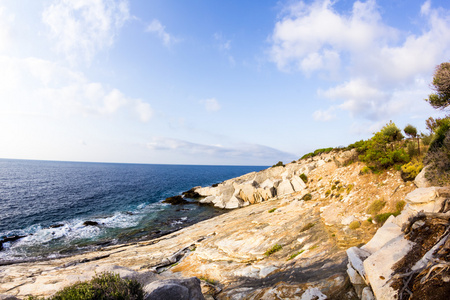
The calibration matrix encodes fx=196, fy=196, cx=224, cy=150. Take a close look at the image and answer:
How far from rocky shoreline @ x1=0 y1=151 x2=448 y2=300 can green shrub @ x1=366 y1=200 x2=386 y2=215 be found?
165 mm

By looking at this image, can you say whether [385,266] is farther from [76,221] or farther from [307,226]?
[76,221]

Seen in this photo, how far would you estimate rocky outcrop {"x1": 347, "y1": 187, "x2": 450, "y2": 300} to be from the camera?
19.5 feet

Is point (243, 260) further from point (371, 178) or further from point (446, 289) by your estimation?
point (371, 178)

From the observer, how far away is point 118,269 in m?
10.4

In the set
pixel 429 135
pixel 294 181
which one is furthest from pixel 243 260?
pixel 294 181

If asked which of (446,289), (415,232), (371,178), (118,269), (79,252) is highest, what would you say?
(371,178)

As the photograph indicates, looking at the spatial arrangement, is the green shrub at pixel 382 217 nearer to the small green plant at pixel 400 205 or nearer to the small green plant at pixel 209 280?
the small green plant at pixel 400 205

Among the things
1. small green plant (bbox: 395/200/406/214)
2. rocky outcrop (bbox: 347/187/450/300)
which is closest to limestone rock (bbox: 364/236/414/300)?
rocky outcrop (bbox: 347/187/450/300)

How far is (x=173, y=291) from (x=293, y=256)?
780 cm

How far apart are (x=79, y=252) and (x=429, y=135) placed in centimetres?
4015

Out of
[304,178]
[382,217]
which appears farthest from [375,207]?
[304,178]

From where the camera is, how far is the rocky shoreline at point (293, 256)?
8.34 metres

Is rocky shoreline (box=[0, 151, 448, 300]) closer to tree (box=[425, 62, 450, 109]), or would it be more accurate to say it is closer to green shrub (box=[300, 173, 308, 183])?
tree (box=[425, 62, 450, 109])

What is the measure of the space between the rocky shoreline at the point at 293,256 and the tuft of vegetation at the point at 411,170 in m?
0.67
